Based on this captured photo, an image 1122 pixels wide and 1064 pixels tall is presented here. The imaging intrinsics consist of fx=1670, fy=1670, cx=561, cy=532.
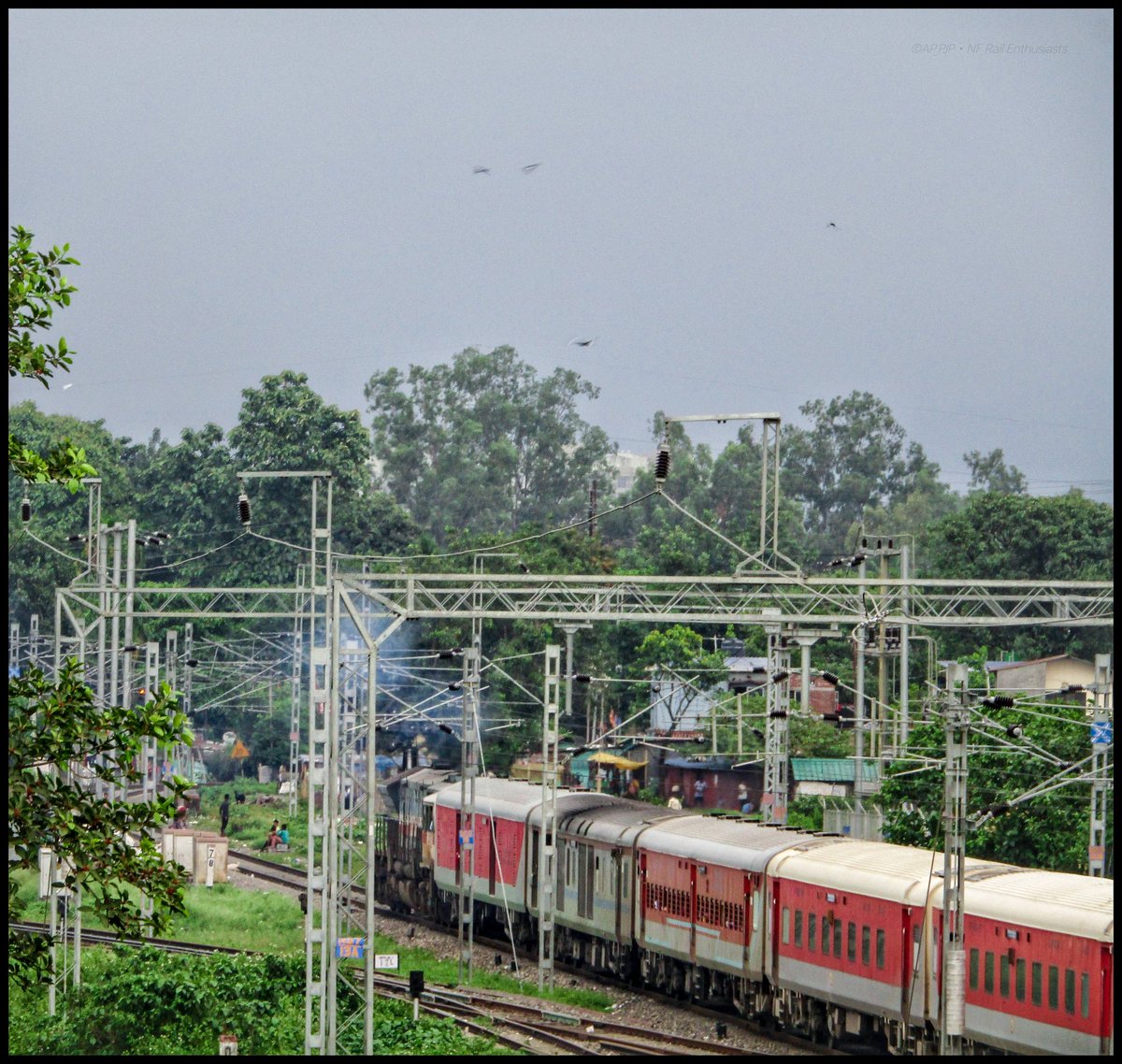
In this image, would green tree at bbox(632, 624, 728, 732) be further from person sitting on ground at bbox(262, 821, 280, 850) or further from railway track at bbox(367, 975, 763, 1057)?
railway track at bbox(367, 975, 763, 1057)

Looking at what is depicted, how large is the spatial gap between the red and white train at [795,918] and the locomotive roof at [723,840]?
40 mm

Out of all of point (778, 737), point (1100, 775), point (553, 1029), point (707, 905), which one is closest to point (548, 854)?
point (707, 905)

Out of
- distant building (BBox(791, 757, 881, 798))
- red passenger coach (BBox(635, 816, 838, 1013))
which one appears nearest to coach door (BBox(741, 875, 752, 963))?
red passenger coach (BBox(635, 816, 838, 1013))

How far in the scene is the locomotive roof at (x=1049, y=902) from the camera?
17906mm

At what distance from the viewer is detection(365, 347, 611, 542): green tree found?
94125 mm

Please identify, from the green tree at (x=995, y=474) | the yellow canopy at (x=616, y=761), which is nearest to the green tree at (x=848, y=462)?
the green tree at (x=995, y=474)

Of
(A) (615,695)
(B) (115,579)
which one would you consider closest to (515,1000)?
(B) (115,579)

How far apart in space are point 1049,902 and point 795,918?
4981 millimetres

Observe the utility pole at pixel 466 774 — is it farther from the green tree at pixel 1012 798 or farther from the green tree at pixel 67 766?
the green tree at pixel 67 766

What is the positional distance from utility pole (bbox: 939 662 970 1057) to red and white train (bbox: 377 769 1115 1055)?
3.02ft

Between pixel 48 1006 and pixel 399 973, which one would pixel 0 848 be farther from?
pixel 399 973

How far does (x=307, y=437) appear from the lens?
73.8 m

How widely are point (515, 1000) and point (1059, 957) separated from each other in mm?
10375

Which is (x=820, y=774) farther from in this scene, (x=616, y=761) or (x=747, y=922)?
(x=747, y=922)
